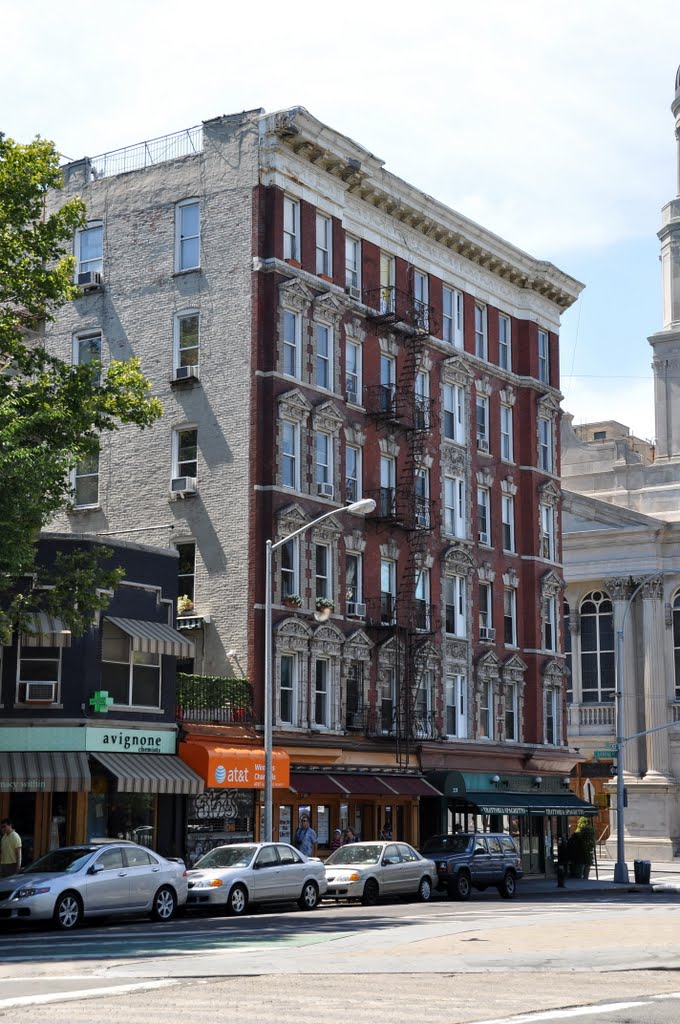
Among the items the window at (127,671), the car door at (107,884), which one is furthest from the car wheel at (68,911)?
the window at (127,671)

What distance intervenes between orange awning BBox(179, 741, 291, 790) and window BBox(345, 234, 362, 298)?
632 inches

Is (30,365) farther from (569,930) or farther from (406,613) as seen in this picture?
(406,613)

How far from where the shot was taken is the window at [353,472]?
159ft

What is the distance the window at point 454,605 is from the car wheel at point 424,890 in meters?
16.0

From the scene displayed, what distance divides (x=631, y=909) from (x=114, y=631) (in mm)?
14237

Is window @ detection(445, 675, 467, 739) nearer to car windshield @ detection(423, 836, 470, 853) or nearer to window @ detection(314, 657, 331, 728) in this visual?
window @ detection(314, 657, 331, 728)

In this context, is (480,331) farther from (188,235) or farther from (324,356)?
(188,235)

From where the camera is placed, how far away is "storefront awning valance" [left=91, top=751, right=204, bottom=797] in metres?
36.6

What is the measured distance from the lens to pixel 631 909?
116 ft

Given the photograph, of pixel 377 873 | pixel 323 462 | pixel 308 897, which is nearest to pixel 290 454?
pixel 323 462

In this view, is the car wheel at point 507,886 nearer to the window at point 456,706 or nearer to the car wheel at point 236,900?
the window at point 456,706

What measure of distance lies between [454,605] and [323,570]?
8078 mm

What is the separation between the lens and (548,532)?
2349 inches

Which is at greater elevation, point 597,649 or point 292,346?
point 292,346
